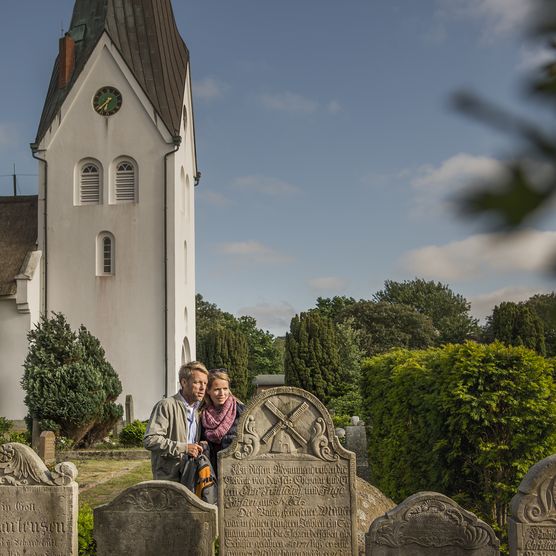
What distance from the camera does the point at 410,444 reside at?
9.69 metres

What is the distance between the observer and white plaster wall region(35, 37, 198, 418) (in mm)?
24781

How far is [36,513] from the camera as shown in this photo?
636 cm

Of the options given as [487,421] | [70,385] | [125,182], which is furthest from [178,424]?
[125,182]

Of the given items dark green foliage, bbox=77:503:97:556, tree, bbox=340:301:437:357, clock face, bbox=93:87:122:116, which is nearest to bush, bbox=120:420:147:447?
clock face, bbox=93:87:122:116

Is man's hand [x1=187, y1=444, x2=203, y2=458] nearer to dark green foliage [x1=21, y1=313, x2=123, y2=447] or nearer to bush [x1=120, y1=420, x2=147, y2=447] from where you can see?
dark green foliage [x1=21, y1=313, x2=123, y2=447]

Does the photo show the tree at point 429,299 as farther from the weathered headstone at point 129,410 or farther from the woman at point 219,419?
the woman at point 219,419

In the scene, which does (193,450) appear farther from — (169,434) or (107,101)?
(107,101)

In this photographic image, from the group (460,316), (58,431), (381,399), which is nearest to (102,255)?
(58,431)

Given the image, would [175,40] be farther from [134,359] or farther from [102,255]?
[134,359]

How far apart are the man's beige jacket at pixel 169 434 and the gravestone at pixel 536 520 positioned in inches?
110

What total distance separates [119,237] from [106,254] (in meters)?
0.84

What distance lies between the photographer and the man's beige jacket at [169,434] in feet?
20.8

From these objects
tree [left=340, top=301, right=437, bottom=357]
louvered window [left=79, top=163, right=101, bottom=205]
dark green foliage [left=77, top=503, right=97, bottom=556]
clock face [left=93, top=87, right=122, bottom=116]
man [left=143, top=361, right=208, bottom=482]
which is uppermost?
clock face [left=93, top=87, right=122, bottom=116]

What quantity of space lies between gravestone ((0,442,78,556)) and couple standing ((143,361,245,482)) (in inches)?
31.7
